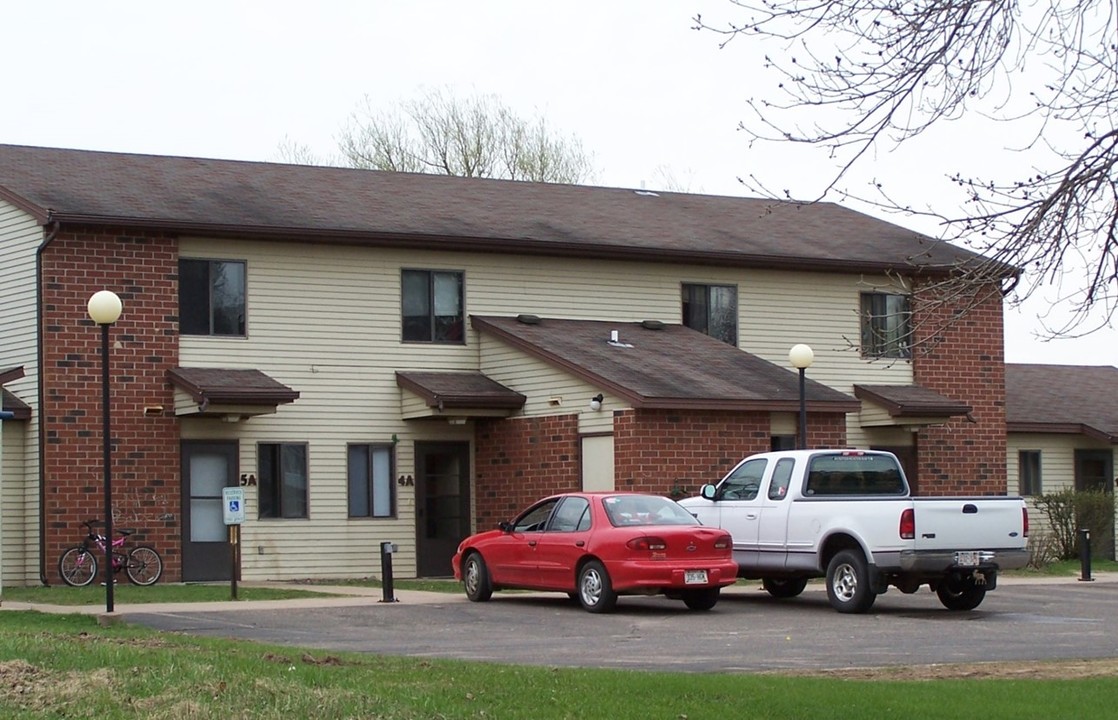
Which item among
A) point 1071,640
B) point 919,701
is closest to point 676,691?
point 919,701

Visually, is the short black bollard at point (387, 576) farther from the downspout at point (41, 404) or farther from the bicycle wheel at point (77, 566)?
the downspout at point (41, 404)

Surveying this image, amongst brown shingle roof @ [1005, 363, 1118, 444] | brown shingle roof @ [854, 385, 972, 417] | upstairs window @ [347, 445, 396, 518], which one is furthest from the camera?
brown shingle roof @ [1005, 363, 1118, 444]

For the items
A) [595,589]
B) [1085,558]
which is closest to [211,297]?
[595,589]

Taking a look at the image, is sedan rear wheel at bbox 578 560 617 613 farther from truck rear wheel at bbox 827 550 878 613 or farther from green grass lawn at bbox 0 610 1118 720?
green grass lawn at bbox 0 610 1118 720

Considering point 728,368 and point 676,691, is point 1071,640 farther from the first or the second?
point 728,368

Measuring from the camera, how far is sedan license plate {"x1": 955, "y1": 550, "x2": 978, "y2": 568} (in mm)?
20141

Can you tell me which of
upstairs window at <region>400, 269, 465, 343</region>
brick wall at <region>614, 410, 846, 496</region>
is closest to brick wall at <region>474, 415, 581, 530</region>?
brick wall at <region>614, 410, 846, 496</region>

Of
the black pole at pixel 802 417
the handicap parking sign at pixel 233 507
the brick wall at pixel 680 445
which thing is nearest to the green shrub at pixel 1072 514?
the brick wall at pixel 680 445

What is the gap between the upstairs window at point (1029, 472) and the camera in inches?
1479

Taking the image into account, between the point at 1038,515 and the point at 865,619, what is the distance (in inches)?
693

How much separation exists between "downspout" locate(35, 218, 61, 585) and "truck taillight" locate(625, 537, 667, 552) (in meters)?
10.8

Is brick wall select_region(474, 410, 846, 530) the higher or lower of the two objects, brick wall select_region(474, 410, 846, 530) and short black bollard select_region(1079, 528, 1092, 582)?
the higher

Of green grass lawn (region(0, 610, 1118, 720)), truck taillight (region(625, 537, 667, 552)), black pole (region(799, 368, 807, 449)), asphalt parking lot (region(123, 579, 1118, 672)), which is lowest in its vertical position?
asphalt parking lot (region(123, 579, 1118, 672))

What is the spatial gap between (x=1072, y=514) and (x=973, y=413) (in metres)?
2.84
